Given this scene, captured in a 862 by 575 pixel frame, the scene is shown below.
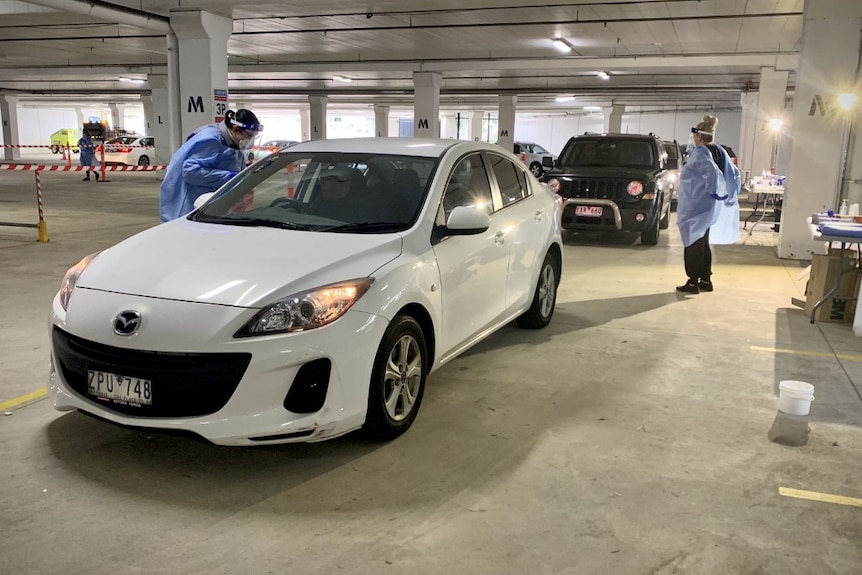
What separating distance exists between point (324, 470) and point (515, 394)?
1530mm

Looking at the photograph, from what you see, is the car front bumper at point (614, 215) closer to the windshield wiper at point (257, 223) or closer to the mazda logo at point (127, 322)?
the windshield wiper at point (257, 223)

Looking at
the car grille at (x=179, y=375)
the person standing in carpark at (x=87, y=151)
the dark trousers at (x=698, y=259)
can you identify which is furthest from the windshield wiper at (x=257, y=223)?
the person standing in carpark at (x=87, y=151)

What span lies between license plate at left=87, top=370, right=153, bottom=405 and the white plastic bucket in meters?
3.57

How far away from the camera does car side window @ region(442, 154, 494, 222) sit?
4.31 m

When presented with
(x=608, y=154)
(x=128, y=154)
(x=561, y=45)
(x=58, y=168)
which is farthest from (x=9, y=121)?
(x=608, y=154)

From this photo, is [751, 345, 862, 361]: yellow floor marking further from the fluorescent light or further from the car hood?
the fluorescent light

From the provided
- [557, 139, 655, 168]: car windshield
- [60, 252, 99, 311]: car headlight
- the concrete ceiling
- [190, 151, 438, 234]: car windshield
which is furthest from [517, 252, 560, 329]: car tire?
the concrete ceiling

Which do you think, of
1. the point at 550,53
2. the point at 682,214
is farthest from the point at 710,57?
the point at 682,214

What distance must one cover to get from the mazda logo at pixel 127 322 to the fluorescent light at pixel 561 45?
17281 millimetres

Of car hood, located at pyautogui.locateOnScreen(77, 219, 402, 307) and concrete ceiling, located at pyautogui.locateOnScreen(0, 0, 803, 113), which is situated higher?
concrete ceiling, located at pyautogui.locateOnScreen(0, 0, 803, 113)

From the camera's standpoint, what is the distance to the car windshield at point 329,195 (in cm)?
404

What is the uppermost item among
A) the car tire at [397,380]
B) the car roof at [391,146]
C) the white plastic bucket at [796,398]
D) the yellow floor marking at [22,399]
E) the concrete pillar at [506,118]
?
the concrete pillar at [506,118]

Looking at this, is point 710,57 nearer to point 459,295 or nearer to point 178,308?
point 459,295

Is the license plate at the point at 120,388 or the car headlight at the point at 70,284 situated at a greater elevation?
the car headlight at the point at 70,284
